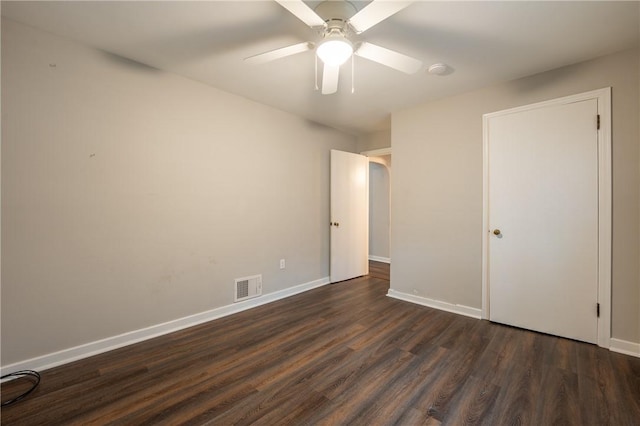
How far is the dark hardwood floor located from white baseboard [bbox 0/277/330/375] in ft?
0.25

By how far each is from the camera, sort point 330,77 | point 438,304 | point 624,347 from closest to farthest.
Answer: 1. point 330,77
2. point 624,347
3. point 438,304

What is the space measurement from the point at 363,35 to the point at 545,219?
231cm

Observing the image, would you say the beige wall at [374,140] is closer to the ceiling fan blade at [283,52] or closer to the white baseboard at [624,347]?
the ceiling fan blade at [283,52]

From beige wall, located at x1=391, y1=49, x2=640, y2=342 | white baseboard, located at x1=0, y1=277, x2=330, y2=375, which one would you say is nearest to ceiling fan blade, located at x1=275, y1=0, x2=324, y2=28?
beige wall, located at x1=391, y1=49, x2=640, y2=342

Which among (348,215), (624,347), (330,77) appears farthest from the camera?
(348,215)

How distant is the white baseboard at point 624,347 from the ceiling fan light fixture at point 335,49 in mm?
3099

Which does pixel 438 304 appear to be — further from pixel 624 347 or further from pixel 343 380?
pixel 343 380

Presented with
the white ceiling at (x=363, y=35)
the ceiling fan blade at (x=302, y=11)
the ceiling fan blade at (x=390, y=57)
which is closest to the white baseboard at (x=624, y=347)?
the white ceiling at (x=363, y=35)

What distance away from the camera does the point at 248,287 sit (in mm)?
3166

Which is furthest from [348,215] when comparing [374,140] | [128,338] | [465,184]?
[128,338]

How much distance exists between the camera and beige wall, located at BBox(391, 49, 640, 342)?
2158 mm

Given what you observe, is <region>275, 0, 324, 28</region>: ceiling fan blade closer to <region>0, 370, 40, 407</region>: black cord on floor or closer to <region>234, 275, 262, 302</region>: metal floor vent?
<region>234, 275, 262, 302</region>: metal floor vent

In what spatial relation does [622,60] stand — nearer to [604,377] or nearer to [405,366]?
[604,377]

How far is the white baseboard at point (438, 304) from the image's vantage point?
9.53 ft
